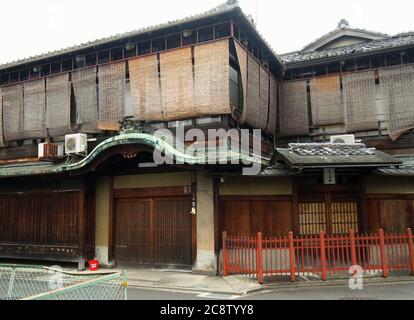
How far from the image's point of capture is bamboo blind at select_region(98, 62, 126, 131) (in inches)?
615

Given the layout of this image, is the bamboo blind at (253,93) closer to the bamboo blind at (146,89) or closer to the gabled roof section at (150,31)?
the gabled roof section at (150,31)

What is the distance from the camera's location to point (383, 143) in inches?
655

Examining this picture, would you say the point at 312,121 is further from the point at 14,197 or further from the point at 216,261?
the point at 14,197

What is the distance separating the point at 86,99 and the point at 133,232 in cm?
597

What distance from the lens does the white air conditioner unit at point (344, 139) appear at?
1599cm

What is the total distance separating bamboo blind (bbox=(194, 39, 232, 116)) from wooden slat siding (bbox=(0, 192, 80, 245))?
6.46m

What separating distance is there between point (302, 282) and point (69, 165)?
9162 mm

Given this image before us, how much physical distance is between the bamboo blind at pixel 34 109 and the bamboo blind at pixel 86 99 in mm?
1908

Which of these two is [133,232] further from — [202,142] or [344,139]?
[344,139]

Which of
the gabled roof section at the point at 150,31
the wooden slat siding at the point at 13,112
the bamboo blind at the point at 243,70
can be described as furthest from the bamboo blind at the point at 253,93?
the wooden slat siding at the point at 13,112

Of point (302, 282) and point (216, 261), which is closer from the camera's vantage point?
point (302, 282)

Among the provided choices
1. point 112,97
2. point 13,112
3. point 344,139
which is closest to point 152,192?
point 112,97

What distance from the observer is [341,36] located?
70.4 feet

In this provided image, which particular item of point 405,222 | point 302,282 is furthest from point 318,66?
point 302,282
